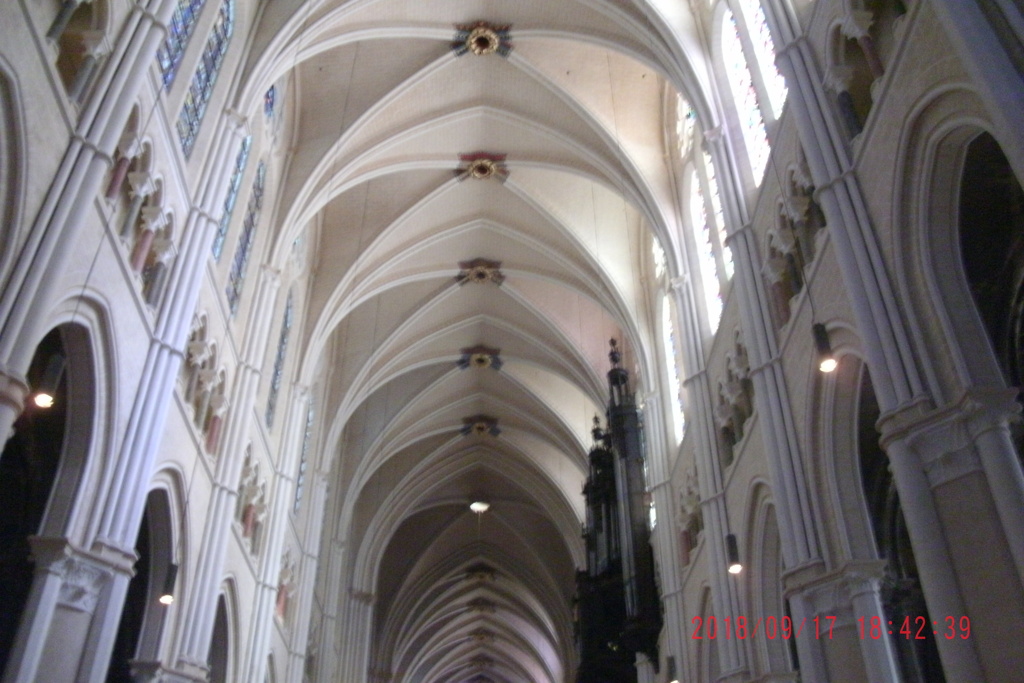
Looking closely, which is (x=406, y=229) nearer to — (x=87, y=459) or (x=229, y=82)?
(x=229, y=82)

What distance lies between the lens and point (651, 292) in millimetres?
21250

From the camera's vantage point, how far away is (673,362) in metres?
19.6

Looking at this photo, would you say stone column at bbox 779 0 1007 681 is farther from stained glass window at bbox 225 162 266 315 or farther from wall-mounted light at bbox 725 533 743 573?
stained glass window at bbox 225 162 266 315

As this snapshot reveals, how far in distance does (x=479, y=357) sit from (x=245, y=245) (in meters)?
12.0

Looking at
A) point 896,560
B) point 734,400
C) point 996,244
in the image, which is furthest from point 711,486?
point 996,244

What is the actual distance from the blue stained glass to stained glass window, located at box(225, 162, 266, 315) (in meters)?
0.91

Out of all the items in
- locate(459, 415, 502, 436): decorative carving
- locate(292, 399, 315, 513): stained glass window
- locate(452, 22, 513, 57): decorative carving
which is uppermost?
locate(452, 22, 513, 57): decorative carving

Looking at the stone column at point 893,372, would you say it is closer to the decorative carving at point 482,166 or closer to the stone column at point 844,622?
the stone column at point 844,622

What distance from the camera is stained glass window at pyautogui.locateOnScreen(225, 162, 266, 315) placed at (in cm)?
1537

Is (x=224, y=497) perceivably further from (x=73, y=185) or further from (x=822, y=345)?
(x=822, y=345)

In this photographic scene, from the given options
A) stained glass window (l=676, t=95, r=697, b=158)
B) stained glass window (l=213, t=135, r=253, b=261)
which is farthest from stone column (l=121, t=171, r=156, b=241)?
stained glass window (l=676, t=95, r=697, b=158)

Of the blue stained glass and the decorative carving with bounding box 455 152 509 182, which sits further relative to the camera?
the decorative carving with bounding box 455 152 509 182

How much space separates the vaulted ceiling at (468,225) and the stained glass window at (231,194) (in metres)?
1.39
